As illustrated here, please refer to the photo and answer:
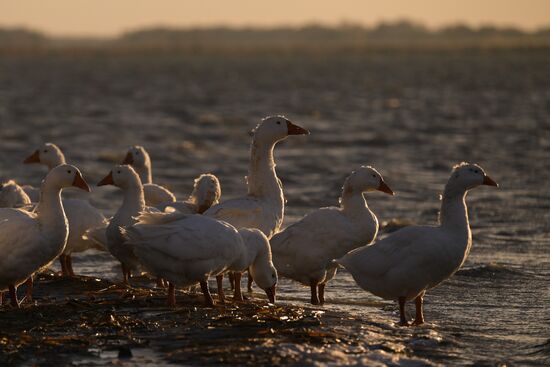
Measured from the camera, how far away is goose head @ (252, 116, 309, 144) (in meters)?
13.9

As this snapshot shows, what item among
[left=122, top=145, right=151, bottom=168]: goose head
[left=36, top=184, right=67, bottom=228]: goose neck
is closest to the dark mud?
[left=36, top=184, right=67, bottom=228]: goose neck

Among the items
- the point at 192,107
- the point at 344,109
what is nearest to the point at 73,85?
the point at 192,107

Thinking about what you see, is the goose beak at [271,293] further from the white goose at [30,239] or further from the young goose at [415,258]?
the white goose at [30,239]

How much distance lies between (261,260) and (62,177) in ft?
7.27

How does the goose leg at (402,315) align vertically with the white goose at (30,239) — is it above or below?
below

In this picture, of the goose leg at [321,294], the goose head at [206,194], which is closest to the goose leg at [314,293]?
the goose leg at [321,294]

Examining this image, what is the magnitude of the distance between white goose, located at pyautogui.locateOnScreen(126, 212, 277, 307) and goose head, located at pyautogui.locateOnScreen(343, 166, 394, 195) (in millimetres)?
1495

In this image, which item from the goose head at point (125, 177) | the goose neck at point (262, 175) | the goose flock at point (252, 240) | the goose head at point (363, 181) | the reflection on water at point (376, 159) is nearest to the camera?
the reflection on water at point (376, 159)

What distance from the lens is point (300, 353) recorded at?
9.52m

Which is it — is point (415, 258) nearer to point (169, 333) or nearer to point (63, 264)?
point (169, 333)

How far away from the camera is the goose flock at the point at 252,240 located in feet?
36.9

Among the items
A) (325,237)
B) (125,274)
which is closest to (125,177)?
(125,274)

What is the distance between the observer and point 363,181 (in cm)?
1268

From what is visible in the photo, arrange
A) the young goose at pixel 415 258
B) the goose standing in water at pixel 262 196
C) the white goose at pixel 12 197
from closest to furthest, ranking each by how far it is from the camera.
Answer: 1. the young goose at pixel 415 258
2. the goose standing in water at pixel 262 196
3. the white goose at pixel 12 197
